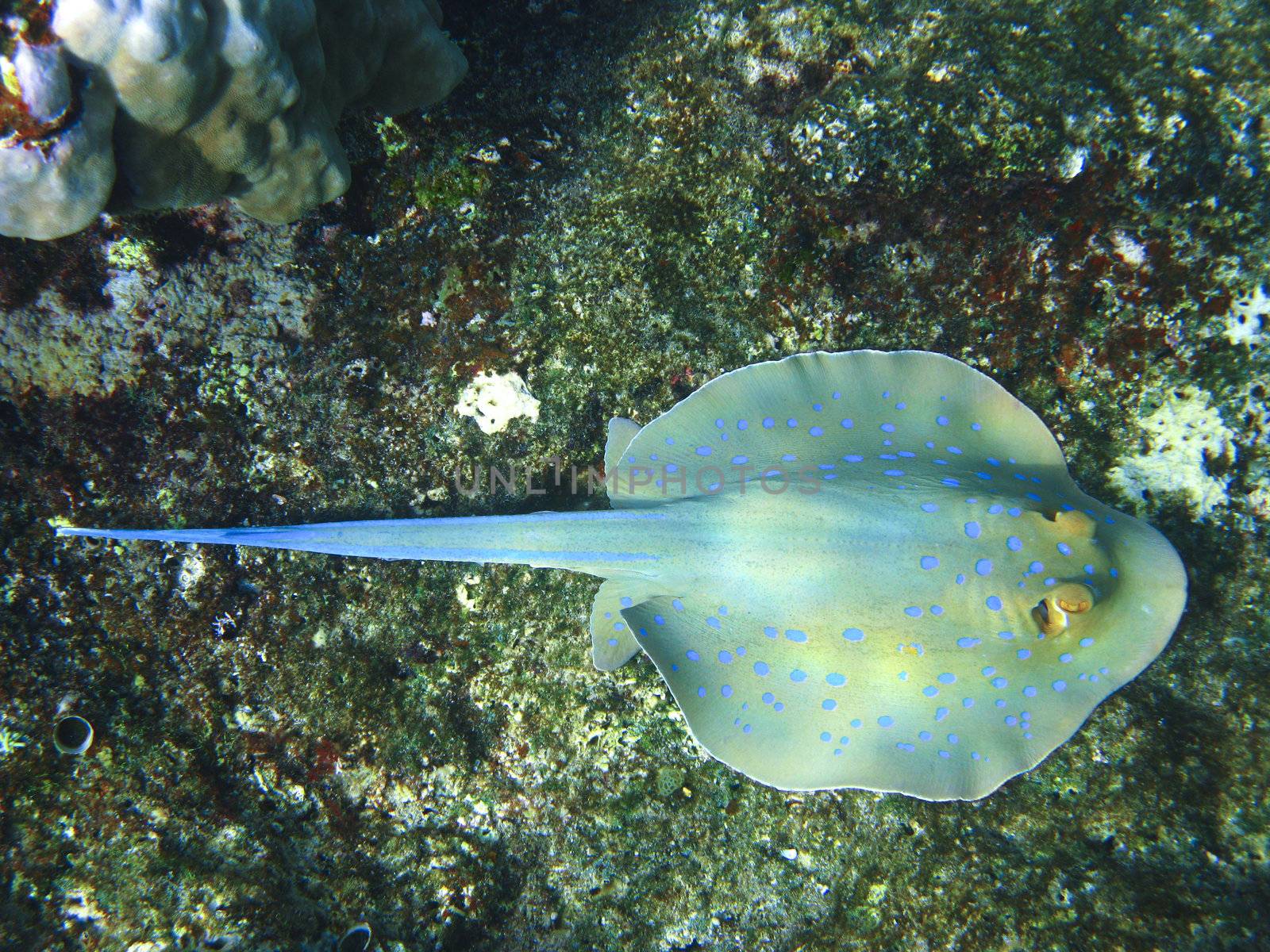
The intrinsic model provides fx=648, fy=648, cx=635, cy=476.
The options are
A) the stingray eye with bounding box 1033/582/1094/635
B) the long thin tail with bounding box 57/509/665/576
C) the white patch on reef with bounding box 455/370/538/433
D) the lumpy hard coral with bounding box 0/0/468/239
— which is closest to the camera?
the lumpy hard coral with bounding box 0/0/468/239

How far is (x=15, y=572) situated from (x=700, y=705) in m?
3.99

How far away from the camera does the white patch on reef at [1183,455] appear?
151 inches

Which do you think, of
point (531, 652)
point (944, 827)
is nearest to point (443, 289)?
point (531, 652)

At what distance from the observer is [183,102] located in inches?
108

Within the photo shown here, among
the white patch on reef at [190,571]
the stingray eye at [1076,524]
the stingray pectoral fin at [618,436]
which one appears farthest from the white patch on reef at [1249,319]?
the white patch on reef at [190,571]

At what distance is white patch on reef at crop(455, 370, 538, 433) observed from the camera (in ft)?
13.0

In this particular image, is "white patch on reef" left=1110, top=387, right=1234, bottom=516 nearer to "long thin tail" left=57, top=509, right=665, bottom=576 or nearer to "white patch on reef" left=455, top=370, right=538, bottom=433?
"long thin tail" left=57, top=509, right=665, bottom=576

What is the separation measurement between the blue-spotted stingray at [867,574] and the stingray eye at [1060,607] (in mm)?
11

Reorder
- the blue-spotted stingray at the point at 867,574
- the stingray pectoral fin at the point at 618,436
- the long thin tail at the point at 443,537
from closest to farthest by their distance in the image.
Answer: the blue-spotted stingray at the point at 867,574 < the long thin tail at the point at 443,537 < the stingray pectoral fin at the point at 618,436

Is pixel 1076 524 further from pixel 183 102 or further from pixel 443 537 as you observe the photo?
pixel 183 102

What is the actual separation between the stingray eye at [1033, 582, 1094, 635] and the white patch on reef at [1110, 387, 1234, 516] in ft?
4.50

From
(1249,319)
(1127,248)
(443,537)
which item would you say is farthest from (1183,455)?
(443,537)

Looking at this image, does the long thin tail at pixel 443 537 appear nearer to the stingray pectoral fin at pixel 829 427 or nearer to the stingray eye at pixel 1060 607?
the stingray pectoral fin at pixel 829 427

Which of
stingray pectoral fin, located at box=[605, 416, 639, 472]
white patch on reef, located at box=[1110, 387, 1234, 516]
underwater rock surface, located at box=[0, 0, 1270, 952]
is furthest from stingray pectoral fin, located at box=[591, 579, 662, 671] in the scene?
white patch on reef, located at box=[1110, 387, 1234, 516]
